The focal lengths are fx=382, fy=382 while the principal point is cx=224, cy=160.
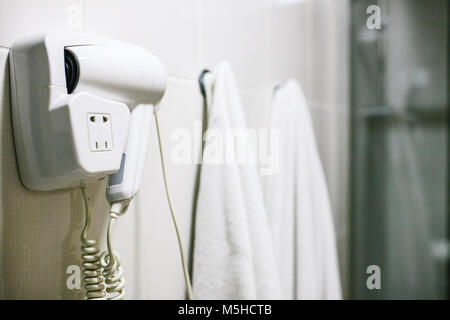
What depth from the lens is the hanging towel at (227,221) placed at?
512 millimetres

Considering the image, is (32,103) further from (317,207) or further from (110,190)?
(317,207)

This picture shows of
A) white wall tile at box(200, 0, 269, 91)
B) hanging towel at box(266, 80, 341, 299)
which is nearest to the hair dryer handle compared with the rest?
white wall tile at box(200, 0, 269, 91)

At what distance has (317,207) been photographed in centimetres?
77

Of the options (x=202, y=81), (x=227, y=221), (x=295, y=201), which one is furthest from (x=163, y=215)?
(x=295, y=201)

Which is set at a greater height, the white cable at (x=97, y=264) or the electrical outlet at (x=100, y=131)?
the electrical outlet at (x=100, y=131)

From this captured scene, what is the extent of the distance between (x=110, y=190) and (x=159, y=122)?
154 millimetres

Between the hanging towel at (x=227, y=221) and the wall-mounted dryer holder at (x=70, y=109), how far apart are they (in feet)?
0.61

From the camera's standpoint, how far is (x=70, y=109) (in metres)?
0.30

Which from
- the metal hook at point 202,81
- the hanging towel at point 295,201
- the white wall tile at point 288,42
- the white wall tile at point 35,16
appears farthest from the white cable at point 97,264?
the white wall tile at point 288,42

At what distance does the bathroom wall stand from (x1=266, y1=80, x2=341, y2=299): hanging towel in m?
0.05

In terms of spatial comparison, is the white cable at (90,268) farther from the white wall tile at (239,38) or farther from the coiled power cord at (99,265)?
the white wall tile at (239,38)

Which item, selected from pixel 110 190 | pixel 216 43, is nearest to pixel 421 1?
pixel 216 43

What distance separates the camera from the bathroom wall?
327 mm
